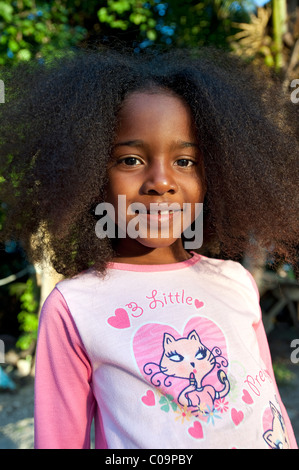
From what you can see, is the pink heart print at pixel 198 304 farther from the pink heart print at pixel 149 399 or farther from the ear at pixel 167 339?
the pink heart print at pixel 149 399

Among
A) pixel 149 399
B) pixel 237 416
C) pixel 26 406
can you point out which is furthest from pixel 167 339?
pixel 26 406

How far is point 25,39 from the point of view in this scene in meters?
3.64

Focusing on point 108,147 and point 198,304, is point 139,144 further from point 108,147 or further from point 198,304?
point 198,304

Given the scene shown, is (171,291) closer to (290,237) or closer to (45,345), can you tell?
(45,345)

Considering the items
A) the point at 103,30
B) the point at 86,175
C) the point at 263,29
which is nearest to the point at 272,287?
the point at 263,29

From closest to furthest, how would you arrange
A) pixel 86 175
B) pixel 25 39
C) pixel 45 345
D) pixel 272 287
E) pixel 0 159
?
pixel 45 345 < pixel 86 175 < pixel 0 159 < pixel 25 39 < pixel 272 287

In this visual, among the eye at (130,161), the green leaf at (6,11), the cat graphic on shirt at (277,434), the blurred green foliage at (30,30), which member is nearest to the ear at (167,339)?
the cat graphic on shirt at (277,434)

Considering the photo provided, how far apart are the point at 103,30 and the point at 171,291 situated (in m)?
3.23

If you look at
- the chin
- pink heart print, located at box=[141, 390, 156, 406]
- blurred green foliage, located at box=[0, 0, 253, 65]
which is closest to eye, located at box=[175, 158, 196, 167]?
the chin

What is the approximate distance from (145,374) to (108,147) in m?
0.63

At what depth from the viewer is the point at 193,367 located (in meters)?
1.17

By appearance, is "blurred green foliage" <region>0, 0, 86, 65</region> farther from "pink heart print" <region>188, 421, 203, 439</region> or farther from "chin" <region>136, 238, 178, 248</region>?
"pink heart print" <region>188, 421, 203, 439</region>

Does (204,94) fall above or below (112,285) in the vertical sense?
above

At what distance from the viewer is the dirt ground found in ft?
10.2
